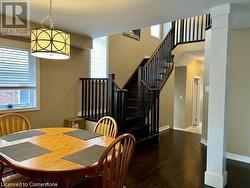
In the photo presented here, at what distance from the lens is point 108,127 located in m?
2.66

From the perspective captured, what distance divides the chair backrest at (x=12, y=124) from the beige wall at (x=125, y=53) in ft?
10.0

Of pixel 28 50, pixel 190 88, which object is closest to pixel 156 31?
pixel 190 88

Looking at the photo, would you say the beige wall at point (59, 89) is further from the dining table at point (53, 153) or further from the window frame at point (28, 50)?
the dining table at point (53, 153)

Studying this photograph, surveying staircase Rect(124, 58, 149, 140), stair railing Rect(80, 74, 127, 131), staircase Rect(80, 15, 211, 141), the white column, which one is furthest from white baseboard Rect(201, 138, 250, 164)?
stair railing Rect(80, 74, 127, 131)

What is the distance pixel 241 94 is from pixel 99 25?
10.1 feet

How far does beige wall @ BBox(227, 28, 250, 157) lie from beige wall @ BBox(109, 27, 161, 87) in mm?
2968

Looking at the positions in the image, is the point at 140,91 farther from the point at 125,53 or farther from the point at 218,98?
the point at 218,98

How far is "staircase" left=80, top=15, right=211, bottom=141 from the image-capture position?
421cm

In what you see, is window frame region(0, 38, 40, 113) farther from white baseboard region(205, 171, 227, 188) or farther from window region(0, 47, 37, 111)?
white baseboard region(205, 171, 227, 188)

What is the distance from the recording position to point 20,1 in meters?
2.71

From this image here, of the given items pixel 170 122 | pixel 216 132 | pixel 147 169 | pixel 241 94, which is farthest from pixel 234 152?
pixel 170 122

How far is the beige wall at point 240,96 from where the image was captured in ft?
12.7

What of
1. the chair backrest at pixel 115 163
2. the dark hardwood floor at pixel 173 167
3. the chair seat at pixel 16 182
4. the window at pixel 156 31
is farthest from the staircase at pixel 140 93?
the chair backrest at pixel 115 163

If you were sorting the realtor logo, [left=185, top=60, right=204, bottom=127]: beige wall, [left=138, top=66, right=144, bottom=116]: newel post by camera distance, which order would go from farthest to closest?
[left=185, top=60, right=204, bottom=127]: beige wall < [left=138, top=66, right=144, bottom=116]: newel post < the realtor logo
